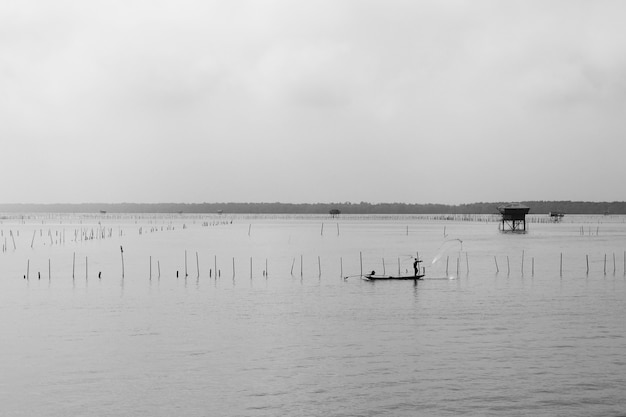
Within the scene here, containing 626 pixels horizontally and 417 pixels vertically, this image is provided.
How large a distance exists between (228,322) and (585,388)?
598 inches

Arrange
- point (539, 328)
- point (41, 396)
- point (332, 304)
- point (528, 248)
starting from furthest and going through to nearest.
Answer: point (528, 248) → point (332, 304) → point (539, 328) → point (41, 396)

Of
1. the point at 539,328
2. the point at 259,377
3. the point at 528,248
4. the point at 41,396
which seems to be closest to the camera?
the point at 41,396

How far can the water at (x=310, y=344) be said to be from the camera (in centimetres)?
1867

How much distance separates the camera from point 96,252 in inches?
2810

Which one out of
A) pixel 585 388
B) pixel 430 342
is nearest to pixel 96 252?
pixel 430 342

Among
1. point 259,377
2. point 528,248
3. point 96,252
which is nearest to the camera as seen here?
point 259,377

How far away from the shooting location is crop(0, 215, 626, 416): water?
18.7 m

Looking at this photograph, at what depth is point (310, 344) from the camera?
25.6m

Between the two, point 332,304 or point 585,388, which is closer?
point 585,388

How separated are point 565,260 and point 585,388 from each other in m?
44.0

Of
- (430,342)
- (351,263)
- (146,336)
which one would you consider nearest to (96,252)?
(351,263)

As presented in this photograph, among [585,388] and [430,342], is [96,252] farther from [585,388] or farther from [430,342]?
[585,388]

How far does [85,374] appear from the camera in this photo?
21016mm

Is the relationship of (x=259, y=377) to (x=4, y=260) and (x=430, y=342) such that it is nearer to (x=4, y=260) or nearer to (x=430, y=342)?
(x=430, y=342)
